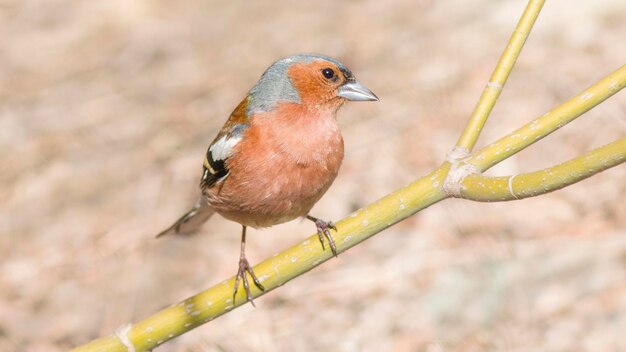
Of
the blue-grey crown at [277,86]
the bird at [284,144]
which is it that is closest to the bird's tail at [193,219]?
the bird at [284,144]

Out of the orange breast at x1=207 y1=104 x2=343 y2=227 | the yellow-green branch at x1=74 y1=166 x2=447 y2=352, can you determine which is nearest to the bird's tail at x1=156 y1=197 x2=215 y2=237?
the orange breast at x1=207 y1=104 x2=343 y2=227

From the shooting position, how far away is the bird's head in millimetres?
3898

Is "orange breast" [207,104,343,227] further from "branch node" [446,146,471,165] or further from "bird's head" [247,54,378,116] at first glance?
"branch node" [446,146,471,165]

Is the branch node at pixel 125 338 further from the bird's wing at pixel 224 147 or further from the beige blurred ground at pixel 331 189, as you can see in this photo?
the beige blurred ground at pixel 331 189

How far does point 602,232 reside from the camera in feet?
18.6

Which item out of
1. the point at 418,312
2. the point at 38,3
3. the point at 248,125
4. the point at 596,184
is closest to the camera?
the point at 248,125

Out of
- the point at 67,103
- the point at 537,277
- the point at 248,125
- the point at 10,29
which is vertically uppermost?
the point at 10,29

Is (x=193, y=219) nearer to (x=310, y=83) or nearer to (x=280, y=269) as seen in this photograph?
(x=310, y=83)

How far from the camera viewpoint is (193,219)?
459 cm

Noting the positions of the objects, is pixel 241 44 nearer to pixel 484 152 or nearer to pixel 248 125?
pixel 248 125

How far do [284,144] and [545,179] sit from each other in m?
1.60

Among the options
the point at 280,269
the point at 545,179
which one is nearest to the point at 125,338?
the point at 280,269

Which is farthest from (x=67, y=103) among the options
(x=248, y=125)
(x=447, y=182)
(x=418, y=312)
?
(x=447, y=182)

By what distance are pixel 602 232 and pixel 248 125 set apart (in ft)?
9.21
